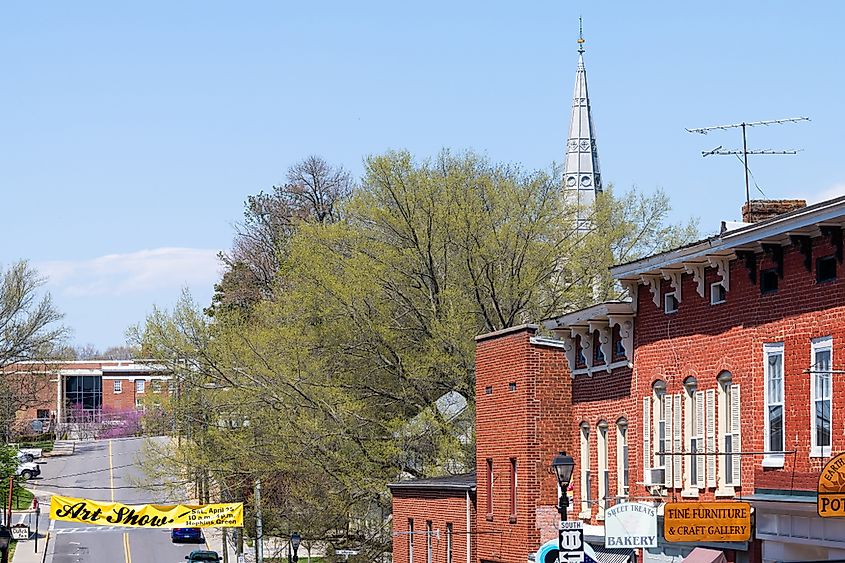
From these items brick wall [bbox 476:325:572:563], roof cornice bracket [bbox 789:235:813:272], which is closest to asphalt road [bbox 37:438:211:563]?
brick wall [bbox 476:325:572:563]

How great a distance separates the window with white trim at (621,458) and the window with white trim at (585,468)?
180cm

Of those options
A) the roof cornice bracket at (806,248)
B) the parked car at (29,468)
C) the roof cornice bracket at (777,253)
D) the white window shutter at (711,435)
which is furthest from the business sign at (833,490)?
the parked car at (29,468)

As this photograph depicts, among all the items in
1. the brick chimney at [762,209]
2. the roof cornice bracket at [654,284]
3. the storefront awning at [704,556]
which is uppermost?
the brick chimney at [762,209]

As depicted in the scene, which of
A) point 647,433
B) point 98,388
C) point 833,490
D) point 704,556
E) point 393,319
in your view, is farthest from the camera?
point 98,388

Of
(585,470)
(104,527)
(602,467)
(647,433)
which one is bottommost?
(104,527)

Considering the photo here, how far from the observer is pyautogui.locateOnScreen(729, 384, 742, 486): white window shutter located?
27812 millimetres

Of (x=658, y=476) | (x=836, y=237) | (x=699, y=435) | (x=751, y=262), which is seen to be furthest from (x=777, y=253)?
(x=658, y=476)

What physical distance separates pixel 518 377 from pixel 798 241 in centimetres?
1404

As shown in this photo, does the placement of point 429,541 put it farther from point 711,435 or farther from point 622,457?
point 711,435

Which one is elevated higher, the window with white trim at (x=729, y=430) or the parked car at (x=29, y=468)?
the window with white trim at (x=729, y=430)

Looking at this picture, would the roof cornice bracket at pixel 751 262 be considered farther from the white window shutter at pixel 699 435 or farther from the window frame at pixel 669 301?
the window frame at pixel 669 301

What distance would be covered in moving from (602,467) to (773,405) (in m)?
9.08

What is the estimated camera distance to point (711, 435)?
2891 cm

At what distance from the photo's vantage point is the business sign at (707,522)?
25.8 meters
